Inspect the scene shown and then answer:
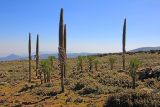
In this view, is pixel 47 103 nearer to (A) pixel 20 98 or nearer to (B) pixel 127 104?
(A) pixel 20 98

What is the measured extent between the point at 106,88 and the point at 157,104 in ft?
33.1

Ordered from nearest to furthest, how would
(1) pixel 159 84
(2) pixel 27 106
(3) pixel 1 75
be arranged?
(2) pixel 27 106 → (1) pixel 159 84 → (3) pixel 1 75

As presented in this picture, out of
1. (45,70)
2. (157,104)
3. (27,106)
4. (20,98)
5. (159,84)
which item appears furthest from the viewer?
(45,70)

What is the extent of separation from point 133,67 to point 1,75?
1219 inches

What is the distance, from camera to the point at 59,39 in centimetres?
3178

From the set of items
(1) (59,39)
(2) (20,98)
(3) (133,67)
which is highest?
(1) (59,39)

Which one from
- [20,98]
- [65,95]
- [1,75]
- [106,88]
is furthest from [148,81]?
[1,75]

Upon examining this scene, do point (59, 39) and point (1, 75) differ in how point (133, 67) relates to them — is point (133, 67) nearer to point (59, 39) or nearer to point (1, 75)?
point (59, 39)

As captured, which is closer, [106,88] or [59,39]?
[106,88]

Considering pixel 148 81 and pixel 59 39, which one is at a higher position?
pixel 59 39

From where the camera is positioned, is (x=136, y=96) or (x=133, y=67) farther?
(x=133, y=67)

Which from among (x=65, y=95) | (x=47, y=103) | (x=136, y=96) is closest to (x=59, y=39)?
(x=65, y=95)

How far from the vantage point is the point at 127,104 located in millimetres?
20281

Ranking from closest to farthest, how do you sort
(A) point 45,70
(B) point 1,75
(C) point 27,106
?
(C) point 27,106 < (A) point 45,70 < (B) point 1,75
